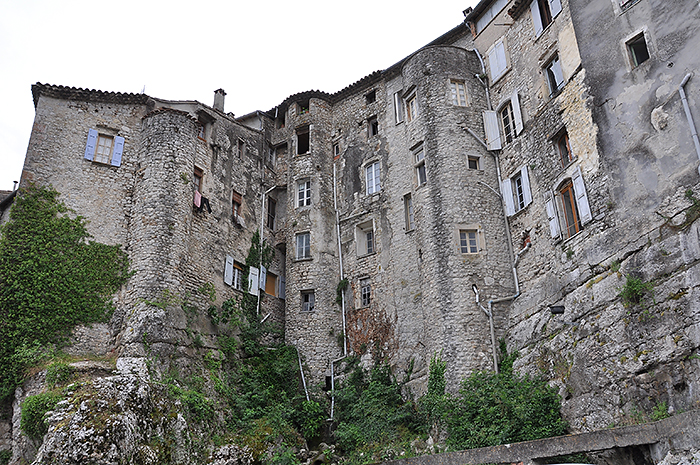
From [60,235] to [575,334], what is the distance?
19.5 meters

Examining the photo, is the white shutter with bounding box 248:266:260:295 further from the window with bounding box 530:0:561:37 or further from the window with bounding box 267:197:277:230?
the window with bounding box 530:0:561:37

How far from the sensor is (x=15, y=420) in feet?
61.6

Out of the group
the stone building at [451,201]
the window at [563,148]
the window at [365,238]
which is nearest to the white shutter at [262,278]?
the stone building at [451,201]

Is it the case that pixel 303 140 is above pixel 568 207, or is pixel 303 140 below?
above

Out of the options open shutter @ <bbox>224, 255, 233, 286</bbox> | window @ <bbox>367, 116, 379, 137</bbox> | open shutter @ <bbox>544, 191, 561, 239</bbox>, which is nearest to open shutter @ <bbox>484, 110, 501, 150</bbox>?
open shutter @ <bbox>544, 191, 561, 239</bbox>

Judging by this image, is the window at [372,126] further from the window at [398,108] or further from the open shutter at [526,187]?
the open shutter at [526,187]

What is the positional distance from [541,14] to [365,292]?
1402cm

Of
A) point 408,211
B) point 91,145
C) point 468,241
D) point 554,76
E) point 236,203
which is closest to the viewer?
point 554,76

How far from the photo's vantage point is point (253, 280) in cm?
2647

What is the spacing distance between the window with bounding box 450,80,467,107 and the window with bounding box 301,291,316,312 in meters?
11.1

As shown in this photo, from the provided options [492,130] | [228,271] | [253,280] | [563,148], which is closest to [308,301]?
[253,280]

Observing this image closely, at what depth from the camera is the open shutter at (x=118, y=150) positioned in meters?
24.8

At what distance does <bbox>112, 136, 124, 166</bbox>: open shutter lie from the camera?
2475 centimetres

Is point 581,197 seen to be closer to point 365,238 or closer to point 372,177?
point 365,238
